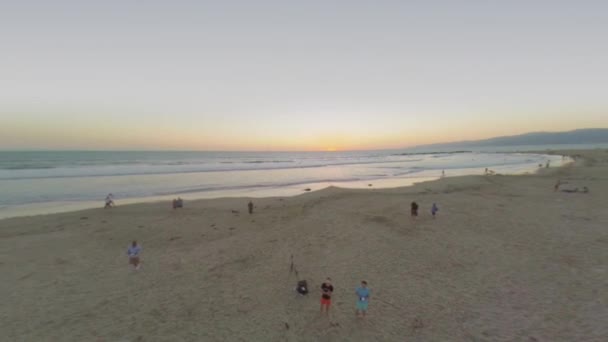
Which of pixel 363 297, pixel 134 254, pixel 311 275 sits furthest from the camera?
pixel 134 254

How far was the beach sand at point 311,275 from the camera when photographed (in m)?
9.16

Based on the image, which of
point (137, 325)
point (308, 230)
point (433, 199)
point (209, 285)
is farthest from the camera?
point (433, 199)

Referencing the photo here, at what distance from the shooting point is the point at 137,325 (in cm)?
945

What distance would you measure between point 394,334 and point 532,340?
147 inches

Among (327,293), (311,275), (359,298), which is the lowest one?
(311,275)

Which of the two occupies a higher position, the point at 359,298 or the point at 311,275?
the point at 359,298

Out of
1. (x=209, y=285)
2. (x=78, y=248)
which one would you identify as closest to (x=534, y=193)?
(x=209, y=285)

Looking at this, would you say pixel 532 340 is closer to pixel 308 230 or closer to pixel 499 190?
pixel 308 230

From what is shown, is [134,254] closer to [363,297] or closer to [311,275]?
[311,275]

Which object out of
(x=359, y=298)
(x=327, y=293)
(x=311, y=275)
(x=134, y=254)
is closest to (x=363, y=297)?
(x=359, y=298)

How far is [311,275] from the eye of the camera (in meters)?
→ 12.7

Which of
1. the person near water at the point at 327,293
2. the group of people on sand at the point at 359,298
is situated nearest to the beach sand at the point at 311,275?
the group of people on sand at the point at 359,298

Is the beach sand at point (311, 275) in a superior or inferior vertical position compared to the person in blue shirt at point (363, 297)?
inferior

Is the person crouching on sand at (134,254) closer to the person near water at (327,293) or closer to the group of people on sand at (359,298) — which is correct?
the group of people on sand at (359,298)
